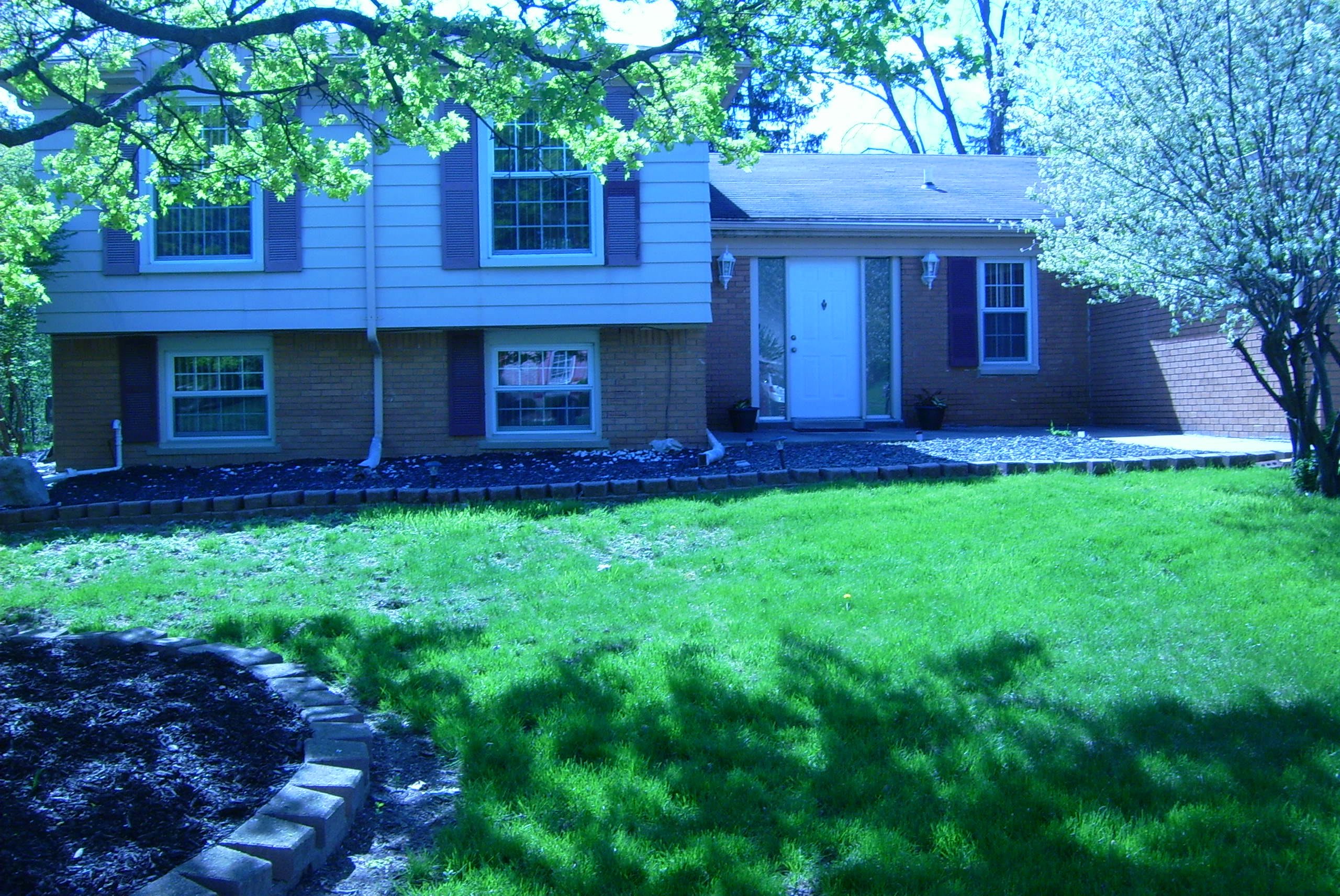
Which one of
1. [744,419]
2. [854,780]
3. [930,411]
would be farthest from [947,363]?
[854,780]

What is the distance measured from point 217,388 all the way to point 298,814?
896 cm

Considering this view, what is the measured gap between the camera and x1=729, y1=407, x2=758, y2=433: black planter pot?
12594 mm

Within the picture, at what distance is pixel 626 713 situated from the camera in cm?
392

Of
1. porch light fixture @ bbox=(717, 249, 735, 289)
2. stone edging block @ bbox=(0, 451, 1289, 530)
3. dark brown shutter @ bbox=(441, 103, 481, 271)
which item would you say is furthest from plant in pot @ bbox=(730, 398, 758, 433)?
stone edging block @ bbox=(0, 451, 1289, 530)

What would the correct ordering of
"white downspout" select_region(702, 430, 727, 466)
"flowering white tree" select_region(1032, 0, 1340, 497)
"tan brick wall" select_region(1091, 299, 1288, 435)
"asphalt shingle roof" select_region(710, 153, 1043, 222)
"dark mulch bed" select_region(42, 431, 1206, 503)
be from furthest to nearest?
"asphalt shingle roof" select_region(710, 153, 1043, 222)
"tan brick wall" select_region(1091, 299, 1288, 435)
"white downspout" select_region(702, 430, 727, 466)
"dark mulch bed" select_region(42, 431, 1206, 503)
"flowering white tree" select_region(1032, 0, 1340, 497)

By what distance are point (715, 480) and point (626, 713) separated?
4552mm

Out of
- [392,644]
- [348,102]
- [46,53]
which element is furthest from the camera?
[348,102]

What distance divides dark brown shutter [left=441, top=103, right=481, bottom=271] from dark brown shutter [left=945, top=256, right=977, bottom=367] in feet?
20.4

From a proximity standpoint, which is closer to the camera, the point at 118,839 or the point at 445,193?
the point at 118,839

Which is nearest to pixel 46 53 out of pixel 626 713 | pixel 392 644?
pixel 392 644

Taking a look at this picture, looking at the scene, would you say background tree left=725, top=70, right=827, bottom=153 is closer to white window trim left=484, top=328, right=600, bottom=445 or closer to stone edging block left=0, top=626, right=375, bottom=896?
white window trim left=484, top=328, right=600, bottom=445

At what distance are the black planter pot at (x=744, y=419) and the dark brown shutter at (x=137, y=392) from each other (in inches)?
246

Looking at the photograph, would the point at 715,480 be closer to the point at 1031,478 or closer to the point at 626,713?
the point at 1031,478

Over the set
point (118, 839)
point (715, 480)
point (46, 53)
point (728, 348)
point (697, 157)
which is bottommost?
point (118, 839)
